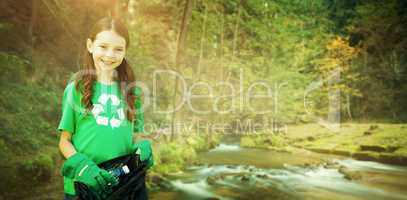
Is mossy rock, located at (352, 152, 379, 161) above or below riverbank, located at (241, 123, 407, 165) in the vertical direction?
below

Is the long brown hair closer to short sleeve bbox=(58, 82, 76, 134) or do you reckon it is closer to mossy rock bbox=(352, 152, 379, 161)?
short sleeve bbox=(58, 82, 76, 134)

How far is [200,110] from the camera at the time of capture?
5.49m

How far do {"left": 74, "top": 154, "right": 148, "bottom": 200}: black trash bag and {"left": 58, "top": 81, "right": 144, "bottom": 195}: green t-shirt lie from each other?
8 cm

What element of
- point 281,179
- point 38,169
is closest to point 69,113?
point 38,169

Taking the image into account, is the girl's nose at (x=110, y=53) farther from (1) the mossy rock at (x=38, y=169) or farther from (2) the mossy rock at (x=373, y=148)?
(2) the mossy rock at (x=373, y=148)

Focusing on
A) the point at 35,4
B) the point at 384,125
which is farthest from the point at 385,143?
the point at 35,4

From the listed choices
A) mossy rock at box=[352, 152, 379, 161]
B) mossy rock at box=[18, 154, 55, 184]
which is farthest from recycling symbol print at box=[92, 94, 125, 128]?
mossy rock at box=[352, 152, 379, 161]

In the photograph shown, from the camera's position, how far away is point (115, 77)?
160 centimetres

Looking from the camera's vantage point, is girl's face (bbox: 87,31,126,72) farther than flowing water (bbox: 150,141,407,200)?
No

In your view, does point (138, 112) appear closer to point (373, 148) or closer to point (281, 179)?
point (281, 179)

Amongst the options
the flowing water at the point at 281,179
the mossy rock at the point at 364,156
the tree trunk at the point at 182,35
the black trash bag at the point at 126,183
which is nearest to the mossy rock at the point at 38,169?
the flowing water at the point at 281,179

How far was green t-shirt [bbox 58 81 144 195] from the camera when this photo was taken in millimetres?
1382

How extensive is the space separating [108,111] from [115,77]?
0.20 metres

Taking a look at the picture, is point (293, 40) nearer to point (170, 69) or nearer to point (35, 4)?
point (170, 69)
